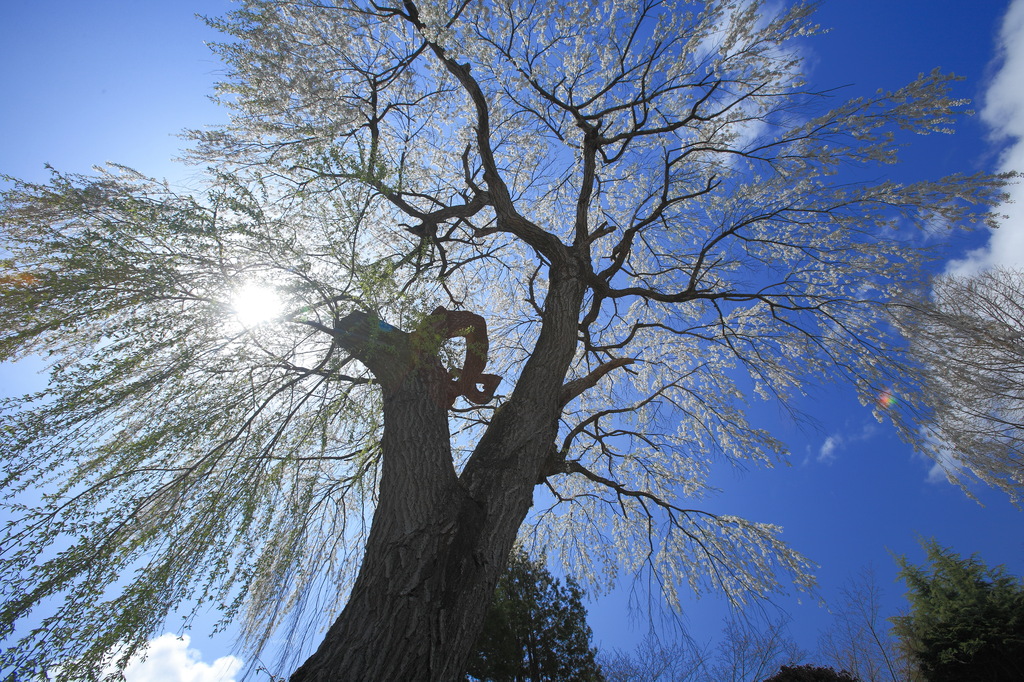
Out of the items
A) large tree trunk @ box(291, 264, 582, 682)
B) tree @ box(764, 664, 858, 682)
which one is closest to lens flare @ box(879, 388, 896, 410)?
large tree trunk @ box(291, 264, 582, 682)

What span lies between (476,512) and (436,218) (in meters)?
3.44

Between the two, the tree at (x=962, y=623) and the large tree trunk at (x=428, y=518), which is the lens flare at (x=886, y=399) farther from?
the tree at (x=962, y=623)

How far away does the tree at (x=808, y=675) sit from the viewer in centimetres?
561

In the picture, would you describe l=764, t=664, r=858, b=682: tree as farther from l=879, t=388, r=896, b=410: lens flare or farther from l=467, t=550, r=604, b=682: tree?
l=879, t=388, r=896, b=410: lens flare

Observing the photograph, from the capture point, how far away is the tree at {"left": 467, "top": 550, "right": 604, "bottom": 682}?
636 cm

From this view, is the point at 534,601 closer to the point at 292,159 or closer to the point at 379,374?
the point at 379,374

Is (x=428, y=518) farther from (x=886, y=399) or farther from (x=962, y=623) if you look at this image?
(x=962, y=623)

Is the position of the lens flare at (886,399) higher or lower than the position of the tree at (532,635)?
higher

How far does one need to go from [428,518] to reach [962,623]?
8.70 metres

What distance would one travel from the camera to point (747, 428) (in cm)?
497

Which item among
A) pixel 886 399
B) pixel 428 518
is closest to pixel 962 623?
pixel 886 399

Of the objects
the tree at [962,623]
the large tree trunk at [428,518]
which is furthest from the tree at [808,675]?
the large tree trunk at [428,518]

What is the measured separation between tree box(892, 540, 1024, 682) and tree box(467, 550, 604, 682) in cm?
506

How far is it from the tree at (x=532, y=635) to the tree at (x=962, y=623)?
5.06m
